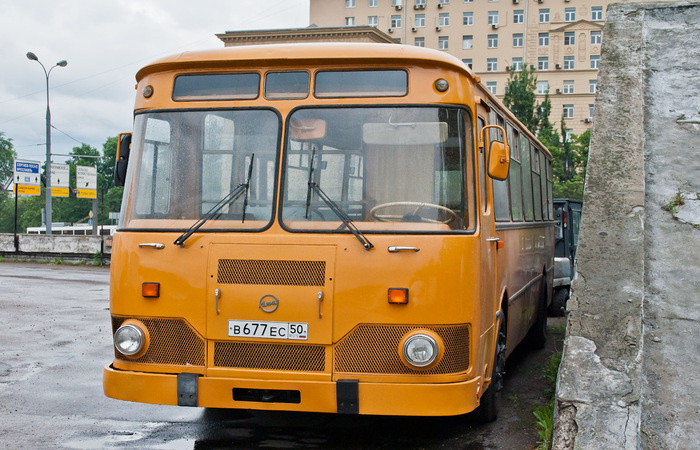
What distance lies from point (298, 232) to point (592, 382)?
212cm

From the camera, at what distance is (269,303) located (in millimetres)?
5535

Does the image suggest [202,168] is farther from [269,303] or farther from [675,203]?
[675,203]

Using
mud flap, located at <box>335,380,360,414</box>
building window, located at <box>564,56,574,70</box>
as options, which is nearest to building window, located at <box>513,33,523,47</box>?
building window, located at <box>564,56,574,70</box>

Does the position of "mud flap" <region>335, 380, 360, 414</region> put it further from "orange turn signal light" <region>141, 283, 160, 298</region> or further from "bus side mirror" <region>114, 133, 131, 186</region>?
"bus side mirror" <region>114, 133, 131, 186</region>

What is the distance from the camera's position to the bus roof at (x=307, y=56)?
5.73 meters

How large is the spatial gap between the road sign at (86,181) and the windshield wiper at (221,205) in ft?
192

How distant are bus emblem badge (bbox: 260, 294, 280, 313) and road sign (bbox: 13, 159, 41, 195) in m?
50.0

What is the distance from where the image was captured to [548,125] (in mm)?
63219

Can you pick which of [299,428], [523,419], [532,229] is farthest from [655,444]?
[532,229]

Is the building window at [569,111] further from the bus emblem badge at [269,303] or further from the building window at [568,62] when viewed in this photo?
the bus emblem badge at [269,303]

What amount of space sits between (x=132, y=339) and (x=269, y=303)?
1038mm

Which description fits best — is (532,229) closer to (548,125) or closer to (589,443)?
(589,443)

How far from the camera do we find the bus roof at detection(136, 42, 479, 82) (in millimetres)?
5730

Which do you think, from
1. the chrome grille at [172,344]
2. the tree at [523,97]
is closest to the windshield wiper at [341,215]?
the chrome grille at [172,344]
